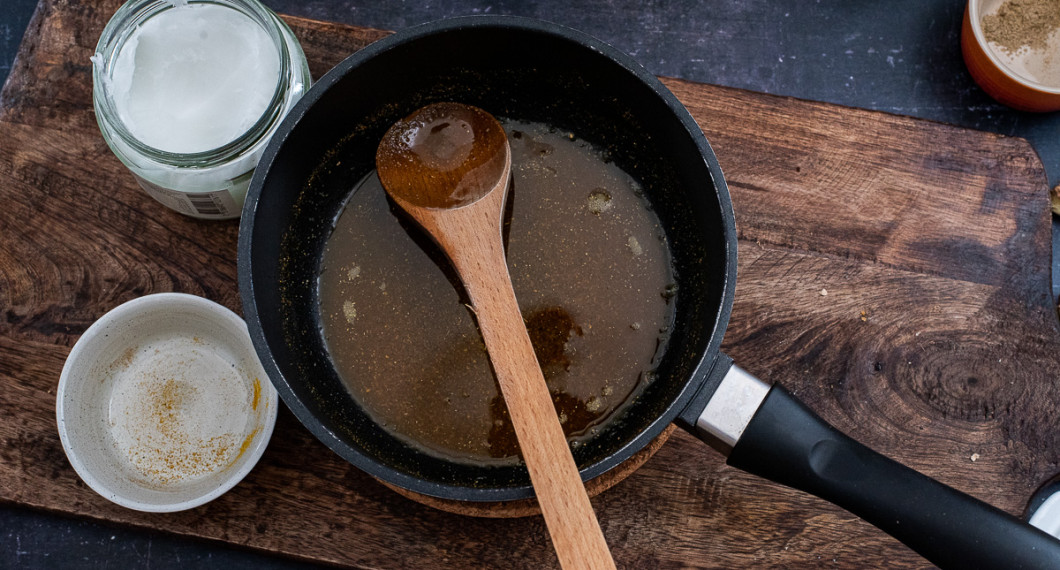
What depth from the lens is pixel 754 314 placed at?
89 cm

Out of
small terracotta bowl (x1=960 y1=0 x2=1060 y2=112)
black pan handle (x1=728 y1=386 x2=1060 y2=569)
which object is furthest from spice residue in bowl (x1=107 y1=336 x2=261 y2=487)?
small terracotta bowl (x1=960 y1=0 x2=1060 y2=112)

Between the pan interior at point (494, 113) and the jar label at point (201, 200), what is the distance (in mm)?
60

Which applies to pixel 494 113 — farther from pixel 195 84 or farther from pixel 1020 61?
pixel 1020 61

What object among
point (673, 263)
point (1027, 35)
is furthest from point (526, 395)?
point (1027, 35)

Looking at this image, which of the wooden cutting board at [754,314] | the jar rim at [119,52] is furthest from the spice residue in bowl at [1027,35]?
the jar rim at [119,52]

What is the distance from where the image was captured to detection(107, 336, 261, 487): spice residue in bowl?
850 mm

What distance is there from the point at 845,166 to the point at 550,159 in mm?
348

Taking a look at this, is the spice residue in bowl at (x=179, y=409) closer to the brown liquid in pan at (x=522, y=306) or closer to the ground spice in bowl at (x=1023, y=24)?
the brown liquid in pan at (x=522, y=306)

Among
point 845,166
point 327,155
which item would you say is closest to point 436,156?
Answer: point 327,155

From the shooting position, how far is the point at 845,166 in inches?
35.8

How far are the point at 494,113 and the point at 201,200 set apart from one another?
0.34 m

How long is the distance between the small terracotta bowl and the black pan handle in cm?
63

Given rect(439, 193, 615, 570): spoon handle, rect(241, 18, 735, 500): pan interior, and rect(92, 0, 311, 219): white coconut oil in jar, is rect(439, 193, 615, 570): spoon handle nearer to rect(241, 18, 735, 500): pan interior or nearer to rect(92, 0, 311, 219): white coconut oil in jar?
rect(241, 18, 735, 500): pan interior

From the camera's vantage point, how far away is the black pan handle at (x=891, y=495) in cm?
65
